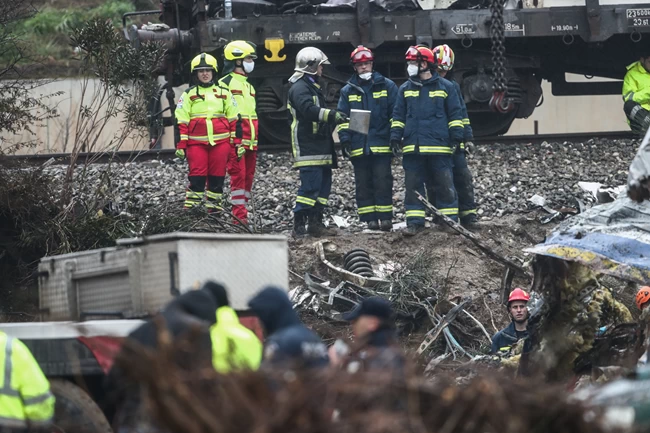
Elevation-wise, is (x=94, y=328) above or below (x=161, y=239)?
below

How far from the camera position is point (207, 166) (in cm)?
1175

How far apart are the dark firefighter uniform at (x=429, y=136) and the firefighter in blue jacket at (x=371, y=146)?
0.87 feet

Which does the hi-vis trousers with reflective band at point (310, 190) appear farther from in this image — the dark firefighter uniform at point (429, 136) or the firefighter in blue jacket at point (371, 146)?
the dark firefighter uniform at point (429, 136)

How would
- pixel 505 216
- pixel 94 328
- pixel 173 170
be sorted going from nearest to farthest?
pixel 94 328 → pixel 505 216 → pixel 173 170

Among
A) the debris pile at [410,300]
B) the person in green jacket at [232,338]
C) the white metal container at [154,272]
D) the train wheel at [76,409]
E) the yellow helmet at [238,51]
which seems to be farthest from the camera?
the yellow helmet at [238,51]

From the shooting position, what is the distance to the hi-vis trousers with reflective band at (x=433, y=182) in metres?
11.7

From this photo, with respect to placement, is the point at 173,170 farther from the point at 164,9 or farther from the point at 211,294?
the point at 211,294

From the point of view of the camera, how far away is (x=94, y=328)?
6.07 m

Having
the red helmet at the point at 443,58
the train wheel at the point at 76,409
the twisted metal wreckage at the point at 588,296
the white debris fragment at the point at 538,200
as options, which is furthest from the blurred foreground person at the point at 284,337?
the white debris fragment at the point at 538,200

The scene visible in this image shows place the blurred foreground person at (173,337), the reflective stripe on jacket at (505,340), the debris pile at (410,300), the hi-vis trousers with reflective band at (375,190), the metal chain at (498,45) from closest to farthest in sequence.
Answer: the blurred foreground person at (173,337) < the reflective stripe on jacket at (505,340) < the debris pile at (410,300) < the hi-vis trousers with reflective band at (375,190) < the metal chain at (498,45)

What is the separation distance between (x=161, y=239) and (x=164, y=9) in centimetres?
1051

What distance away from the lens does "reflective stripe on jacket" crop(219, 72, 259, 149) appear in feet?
39.0

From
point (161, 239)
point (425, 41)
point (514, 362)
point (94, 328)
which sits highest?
point (425, 41)

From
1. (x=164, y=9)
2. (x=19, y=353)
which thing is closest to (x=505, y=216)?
(x=164, y=9)
